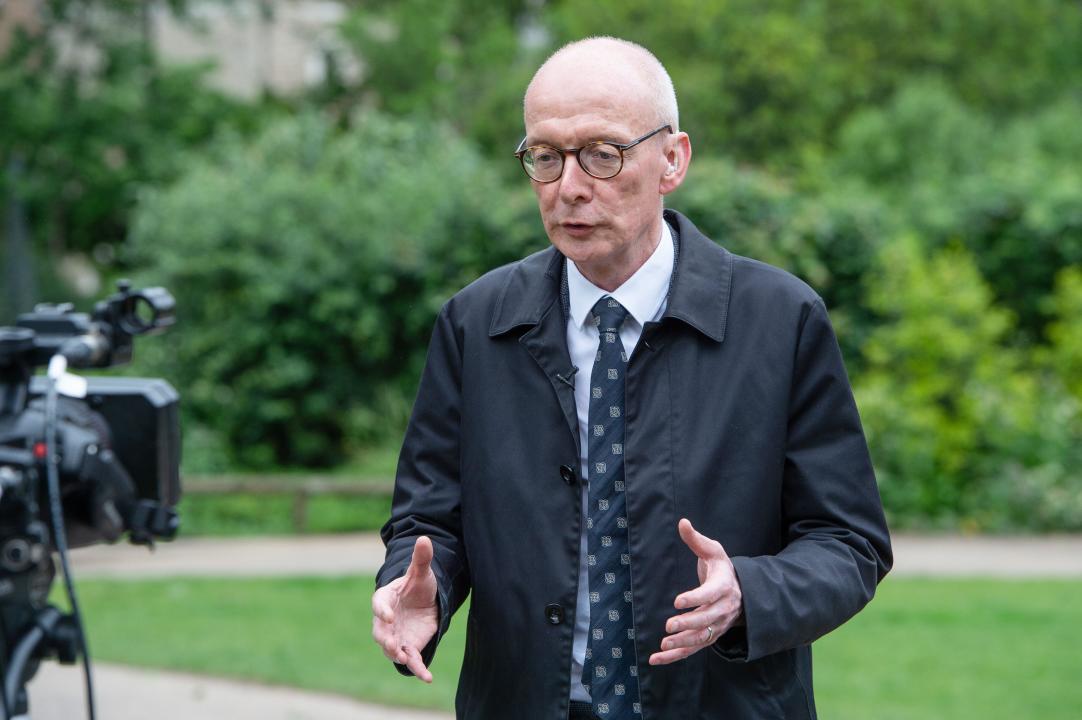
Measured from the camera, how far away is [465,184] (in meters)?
13.2

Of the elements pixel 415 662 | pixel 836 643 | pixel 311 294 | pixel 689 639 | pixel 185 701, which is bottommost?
pixel 185 701

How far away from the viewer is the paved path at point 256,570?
629cm

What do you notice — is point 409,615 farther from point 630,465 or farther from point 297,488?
point 297,488

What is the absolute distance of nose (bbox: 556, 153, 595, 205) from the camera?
242 cm

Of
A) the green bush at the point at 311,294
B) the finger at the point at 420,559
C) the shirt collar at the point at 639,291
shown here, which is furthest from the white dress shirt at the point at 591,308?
the green bush at the point at 311,294

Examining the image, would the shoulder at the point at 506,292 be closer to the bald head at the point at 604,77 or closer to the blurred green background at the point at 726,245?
the bald head at the point at 604,77

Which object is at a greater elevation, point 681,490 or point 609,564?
point 681,490

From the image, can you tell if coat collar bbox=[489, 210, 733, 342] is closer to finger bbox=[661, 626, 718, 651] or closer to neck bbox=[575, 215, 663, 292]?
neck bbox=[575, 215, 663, 292]

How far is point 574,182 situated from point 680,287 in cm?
27

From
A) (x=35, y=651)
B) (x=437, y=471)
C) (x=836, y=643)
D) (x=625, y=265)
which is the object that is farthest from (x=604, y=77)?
(x=836, y=643)

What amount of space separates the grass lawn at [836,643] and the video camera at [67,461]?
333cm

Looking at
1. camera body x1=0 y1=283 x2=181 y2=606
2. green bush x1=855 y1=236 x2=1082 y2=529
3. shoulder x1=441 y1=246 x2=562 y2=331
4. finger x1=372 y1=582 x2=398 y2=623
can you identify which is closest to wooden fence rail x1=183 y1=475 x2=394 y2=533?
green bush x1=855 y1=236 x2=1082 y2=529

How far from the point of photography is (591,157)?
2.43 m

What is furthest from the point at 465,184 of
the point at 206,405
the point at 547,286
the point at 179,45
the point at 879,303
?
the point at 179,45
